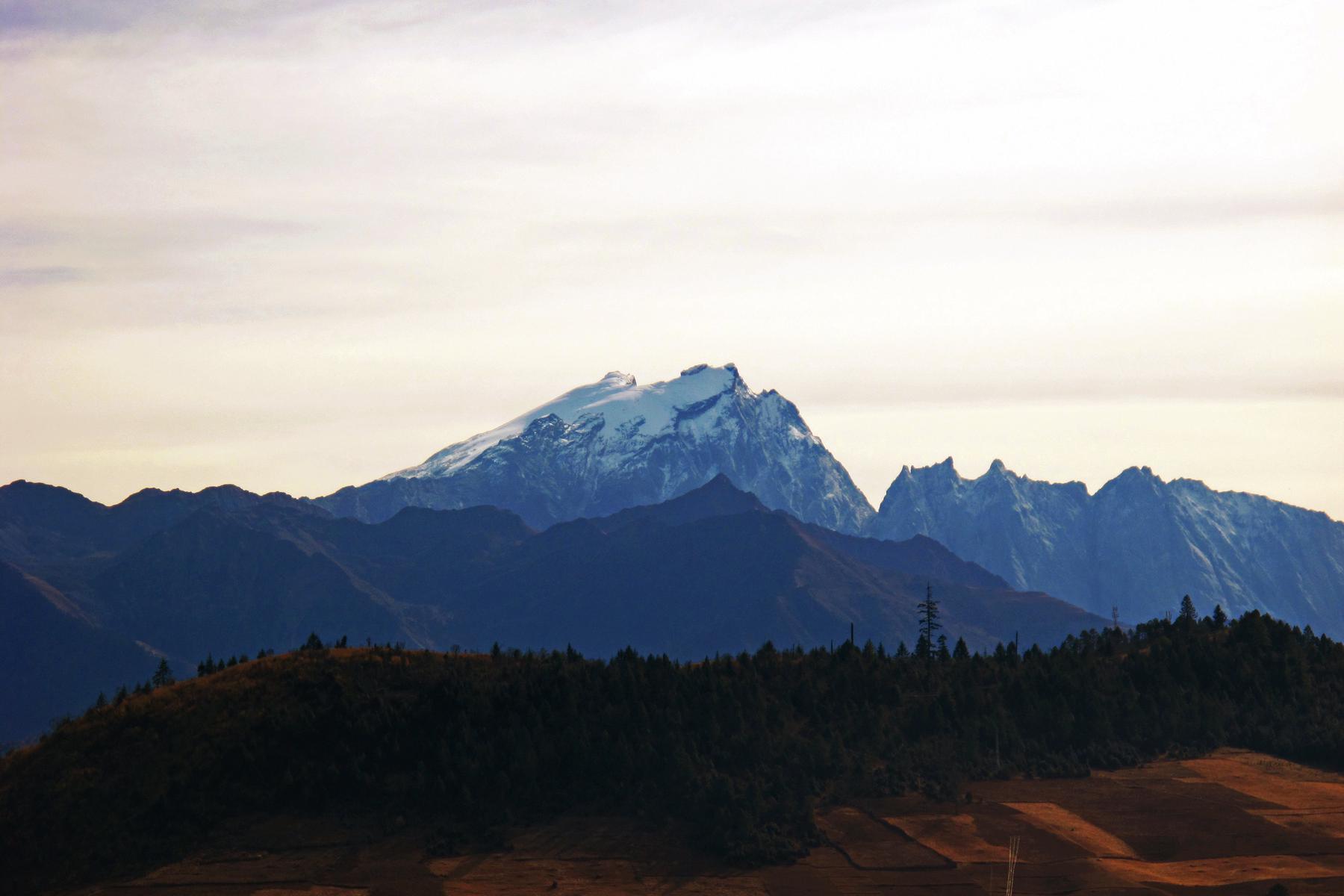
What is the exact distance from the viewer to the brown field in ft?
430

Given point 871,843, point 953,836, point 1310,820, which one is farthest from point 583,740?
point 1310,820

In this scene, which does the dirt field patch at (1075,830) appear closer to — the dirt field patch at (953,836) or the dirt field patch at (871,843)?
the dirt field patch at (953,836)

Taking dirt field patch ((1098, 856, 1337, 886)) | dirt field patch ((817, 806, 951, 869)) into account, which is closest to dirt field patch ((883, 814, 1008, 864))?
dirt field patch ((817, 806, 951, 869))

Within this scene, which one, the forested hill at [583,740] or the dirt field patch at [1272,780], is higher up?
the forested hill at [583,740]

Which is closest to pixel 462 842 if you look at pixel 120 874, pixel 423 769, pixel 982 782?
pixel 423 769

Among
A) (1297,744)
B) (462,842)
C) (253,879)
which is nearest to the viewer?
(253,879)

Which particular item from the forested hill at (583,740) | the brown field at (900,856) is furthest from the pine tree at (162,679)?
the brown field at (900,856)

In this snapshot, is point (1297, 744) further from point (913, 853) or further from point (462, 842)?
point (462, 842)

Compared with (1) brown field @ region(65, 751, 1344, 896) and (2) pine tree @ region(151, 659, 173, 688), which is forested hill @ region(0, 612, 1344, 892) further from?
(2) pine tree @ region(151, 659, 173, 688)

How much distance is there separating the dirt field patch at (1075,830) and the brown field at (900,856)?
0.82 ft

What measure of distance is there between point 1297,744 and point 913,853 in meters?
57.2

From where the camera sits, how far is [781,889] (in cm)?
13375

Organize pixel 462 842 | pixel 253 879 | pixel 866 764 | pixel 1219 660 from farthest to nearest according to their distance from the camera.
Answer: pixel 1219 660 → pixel 866 764 → pixel 462 842 → pixel 253 879

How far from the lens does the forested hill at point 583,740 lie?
468 ft
